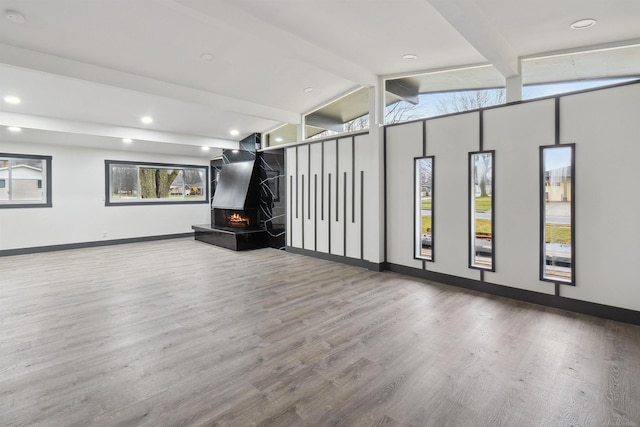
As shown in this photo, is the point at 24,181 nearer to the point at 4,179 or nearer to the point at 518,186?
the point at 4,179

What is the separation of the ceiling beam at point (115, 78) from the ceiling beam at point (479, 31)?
12.5 feet

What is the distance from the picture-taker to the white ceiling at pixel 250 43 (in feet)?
9.66

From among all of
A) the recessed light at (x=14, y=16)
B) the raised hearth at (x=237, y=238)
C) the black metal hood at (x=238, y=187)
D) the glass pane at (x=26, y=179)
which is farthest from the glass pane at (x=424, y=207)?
the glass pane at (x=26, y=179)

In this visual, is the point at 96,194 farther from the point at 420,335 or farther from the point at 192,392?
the point at 420,335

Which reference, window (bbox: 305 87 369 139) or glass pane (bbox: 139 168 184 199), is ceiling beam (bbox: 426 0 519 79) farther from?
glass pane (bbox: 139 168 184 199)

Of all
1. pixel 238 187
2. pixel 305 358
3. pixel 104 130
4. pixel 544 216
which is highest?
pixel 104 130

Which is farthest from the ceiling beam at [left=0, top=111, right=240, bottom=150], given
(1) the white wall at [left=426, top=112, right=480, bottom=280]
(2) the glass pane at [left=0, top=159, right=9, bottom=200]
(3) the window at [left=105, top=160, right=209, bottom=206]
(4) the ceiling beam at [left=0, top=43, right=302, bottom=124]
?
(1) the white wall at [left=426, top=112, right=480, bottom=280]

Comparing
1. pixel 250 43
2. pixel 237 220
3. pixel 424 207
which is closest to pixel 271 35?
pixel 250 43

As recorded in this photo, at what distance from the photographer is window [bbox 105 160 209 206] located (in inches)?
325

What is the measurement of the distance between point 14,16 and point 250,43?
2.27 meters

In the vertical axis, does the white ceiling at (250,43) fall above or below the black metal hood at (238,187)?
above

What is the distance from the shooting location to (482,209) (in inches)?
165

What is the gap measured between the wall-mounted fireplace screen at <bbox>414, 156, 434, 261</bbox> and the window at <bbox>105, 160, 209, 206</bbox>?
726 cm

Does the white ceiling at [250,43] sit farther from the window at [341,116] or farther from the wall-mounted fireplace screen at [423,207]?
the wall-mounted fireplace screen at [423,207]
